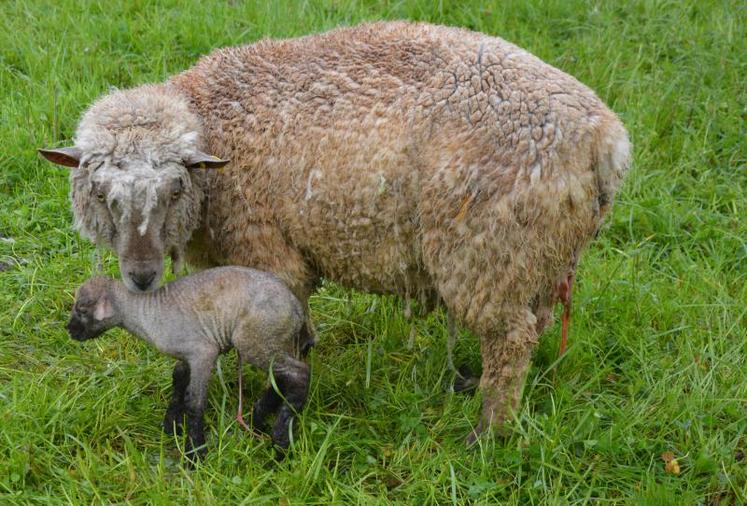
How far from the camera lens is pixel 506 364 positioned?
401cm

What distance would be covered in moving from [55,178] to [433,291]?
280 cm

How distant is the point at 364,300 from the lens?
5.25m

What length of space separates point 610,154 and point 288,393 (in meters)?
1.76

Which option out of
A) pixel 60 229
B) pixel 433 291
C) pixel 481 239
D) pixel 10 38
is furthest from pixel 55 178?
pixel 481 239

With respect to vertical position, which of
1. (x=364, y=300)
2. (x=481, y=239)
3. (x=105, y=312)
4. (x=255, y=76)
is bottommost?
(x=364, y=300)

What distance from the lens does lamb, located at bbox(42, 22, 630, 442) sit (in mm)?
3695

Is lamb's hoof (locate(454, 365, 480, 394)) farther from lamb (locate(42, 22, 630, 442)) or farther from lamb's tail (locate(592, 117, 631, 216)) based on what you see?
lamb's tail (locate(592, 117, 631, 216))

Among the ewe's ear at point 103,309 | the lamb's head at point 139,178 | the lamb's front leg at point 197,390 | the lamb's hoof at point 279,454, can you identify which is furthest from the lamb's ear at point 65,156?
the lamb's hoof at point 279,454

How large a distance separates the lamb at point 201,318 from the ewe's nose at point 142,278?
0.12m

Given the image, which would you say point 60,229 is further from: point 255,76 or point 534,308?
point 534,308

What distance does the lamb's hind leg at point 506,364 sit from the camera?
393 cm

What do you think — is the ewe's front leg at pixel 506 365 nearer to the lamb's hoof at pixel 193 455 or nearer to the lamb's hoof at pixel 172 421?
the lamb's hoof at pixel 193 455

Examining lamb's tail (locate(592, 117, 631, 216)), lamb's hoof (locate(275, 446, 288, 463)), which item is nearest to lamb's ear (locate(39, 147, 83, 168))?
lamb's hoof (locate(275, 446, 288, 463))

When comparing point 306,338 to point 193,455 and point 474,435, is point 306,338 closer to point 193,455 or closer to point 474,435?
point 193,455
